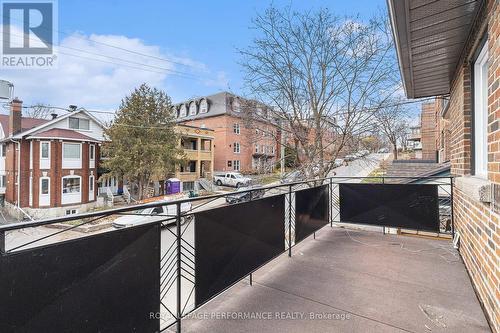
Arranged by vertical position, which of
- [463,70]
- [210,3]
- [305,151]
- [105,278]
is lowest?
[105,278]

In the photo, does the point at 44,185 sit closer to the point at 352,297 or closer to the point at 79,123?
the point at 79,123

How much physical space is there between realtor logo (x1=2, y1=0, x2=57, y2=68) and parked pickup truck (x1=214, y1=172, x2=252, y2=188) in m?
15.4

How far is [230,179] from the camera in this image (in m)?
24.3

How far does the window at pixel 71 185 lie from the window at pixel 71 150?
141cm

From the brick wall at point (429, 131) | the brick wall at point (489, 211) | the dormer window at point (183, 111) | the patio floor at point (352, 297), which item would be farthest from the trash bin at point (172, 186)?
the brick wall at point (489, 211)

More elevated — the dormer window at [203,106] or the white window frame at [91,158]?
the dormer window at [203,106]

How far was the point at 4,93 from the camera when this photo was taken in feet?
50.7

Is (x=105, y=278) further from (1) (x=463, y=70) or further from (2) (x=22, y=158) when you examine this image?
(2) (x=22, y=158)

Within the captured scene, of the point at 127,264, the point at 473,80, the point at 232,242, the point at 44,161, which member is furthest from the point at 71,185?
the point at 473,80

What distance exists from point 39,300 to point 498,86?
2.90 meters

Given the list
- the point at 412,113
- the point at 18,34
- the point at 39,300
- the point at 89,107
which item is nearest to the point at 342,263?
the point at 39,300

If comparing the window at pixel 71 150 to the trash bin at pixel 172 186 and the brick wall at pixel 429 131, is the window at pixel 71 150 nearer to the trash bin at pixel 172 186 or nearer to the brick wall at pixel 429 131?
the trash bin at pixel 172 186

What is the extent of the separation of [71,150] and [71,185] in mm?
2256

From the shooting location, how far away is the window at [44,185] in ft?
51.9
